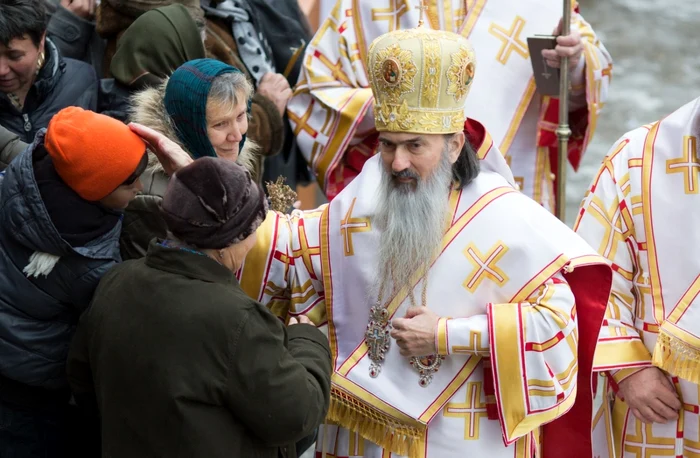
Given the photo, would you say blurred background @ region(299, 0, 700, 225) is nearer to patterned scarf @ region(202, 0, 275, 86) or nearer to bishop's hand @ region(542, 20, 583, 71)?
bishop's hand @ region(542, 20, 583, 71)

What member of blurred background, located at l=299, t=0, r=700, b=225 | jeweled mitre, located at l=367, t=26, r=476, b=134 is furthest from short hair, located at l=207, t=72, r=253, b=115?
blurred background, located at l=299, t=0, r=700, b=225

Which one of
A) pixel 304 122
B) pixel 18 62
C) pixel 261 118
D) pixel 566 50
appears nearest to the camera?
pixel 18 62

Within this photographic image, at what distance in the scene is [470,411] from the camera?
11.5ft

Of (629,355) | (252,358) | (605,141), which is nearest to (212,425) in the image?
(252,358)

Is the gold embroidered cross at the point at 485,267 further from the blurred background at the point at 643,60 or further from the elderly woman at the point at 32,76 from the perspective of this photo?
the blurred background at the point at 643,60

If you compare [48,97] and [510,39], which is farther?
[510,39]

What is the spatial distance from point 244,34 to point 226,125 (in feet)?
4.82

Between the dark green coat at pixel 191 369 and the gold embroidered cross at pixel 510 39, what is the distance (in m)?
2.40

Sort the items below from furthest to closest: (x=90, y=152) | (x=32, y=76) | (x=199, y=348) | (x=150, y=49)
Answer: (x=150, y=49)
(x=32, y=76)
(x=90, y=152)
(x=199, y=348)

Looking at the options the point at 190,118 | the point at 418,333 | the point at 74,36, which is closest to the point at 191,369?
the point at 418,333

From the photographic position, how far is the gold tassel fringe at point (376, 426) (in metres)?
3.50

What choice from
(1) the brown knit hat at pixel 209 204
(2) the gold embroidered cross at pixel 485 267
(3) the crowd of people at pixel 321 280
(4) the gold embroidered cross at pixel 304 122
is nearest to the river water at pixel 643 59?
(4) the gold embroidered cross at pixel 304 122

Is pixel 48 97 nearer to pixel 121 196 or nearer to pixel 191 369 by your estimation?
pixel 121 196

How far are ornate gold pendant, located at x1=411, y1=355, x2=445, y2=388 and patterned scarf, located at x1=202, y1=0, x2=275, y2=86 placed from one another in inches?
81.5
